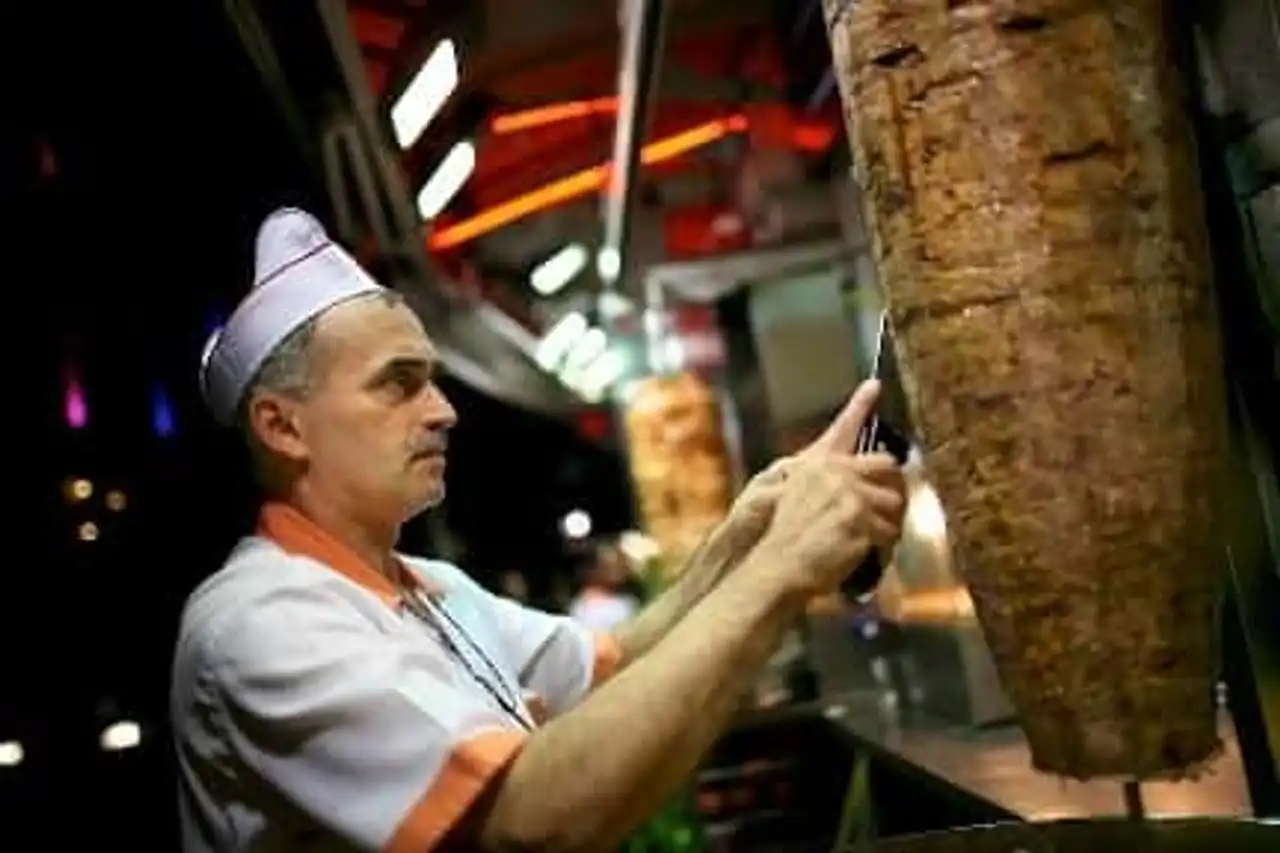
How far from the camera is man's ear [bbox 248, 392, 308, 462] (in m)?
2.08

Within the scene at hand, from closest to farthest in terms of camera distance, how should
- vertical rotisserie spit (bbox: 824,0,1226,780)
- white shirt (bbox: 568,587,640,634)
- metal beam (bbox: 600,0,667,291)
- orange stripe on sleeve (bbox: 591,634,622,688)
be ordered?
vertical rotisserie spit (bbox: 824,0,1226,780)
orange stripe on sleeve (bbox: 591,634,622,688)
metal beam (bbox: 600,0,667,291)
white shirt (bbox: 568,587,640,634)

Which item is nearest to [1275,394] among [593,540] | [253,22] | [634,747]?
[634,747]

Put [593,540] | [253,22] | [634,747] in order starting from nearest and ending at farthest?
[634,747]
[253,22]
[593,540]

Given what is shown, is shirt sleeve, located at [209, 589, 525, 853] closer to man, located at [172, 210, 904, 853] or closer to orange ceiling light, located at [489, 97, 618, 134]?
man, located at [172, 210, 904, 853]

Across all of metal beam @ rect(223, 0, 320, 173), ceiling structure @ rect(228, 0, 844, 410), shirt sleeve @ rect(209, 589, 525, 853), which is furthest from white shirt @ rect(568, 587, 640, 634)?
shirt sleeve @ rect(209, 589, 525, 853)

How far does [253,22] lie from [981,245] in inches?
113

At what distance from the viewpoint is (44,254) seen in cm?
810

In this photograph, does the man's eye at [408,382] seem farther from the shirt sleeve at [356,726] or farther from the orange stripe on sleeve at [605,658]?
the orange stripe on sleeve at [605,658]

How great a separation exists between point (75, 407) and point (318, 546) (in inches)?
312

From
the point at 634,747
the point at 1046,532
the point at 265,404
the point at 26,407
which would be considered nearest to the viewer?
the point at 1046,532

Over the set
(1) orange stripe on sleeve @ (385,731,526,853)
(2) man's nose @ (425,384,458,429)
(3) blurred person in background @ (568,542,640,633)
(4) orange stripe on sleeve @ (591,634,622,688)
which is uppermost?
(2) man's nose @ (425,384,458,429)

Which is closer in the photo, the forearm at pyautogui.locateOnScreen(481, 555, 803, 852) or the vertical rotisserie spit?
the vertical rotisserie spit

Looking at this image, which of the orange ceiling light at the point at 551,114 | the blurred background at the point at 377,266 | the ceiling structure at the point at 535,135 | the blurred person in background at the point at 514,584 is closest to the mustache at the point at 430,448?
the ceiling structure at the point at 535,135

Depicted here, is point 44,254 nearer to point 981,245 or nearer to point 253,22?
point 253,22
